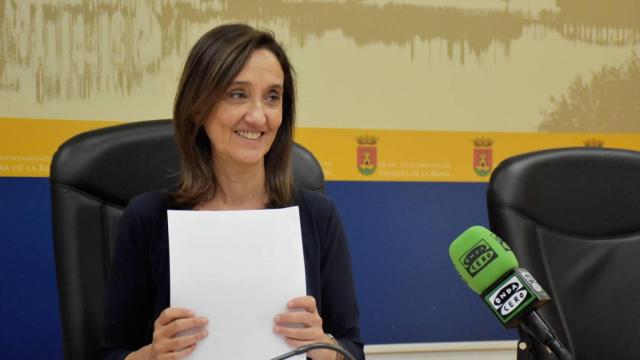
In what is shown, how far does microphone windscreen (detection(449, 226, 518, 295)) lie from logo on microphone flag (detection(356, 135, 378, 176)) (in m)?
1.78

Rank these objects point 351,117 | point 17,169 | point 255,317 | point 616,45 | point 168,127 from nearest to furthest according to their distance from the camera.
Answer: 1. point 255,317
2. point 168,127
3. point 17,169
4. point 351,117
5. point 616,45

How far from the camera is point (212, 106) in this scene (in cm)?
142

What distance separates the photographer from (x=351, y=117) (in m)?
2.85

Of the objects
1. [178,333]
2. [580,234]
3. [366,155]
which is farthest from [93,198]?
[366,155]

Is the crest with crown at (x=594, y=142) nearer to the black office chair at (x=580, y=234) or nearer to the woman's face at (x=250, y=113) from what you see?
the black office chair at (x=580, y=234)

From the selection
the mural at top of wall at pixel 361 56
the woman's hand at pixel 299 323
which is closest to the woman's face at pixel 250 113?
the woman's hand at pixel 299 323

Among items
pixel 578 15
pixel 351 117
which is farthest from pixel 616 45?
pixel 351 117

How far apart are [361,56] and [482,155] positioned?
0.66 metres

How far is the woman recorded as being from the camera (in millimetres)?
1403

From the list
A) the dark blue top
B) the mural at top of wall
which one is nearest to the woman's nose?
the dark blue top

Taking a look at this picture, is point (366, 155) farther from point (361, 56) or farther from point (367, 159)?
point (361, 56)

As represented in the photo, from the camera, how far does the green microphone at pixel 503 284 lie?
908 mm

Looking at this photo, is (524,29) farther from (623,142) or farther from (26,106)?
(26,106)

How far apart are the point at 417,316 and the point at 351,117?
85 centimetres
